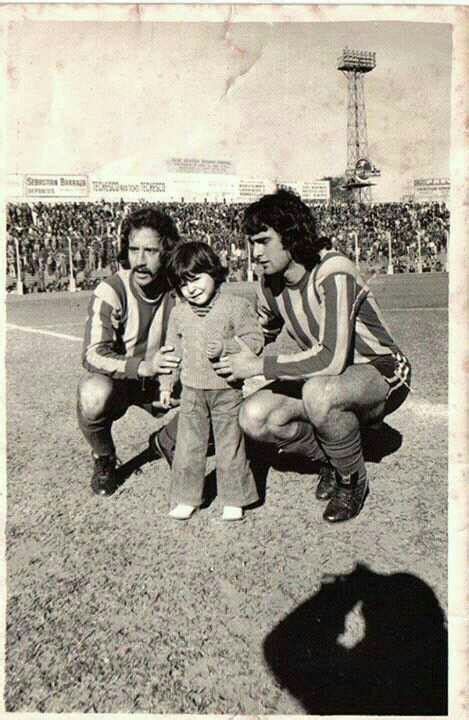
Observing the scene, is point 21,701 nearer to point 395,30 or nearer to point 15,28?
point 15,28

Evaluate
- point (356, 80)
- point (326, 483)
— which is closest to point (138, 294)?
point (326, 483)

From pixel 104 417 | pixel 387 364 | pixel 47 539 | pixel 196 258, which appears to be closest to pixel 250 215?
pixel 196 258

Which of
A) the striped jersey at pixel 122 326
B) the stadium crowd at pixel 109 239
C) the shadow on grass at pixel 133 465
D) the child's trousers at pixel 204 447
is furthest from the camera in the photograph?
the stadium crowd at pixel 109 239

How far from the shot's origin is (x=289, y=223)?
2064 millimetres

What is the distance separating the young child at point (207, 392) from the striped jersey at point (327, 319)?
16 centimetres

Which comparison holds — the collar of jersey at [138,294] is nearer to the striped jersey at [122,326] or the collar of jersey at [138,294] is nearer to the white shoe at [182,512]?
the striped jersey at [122,326]

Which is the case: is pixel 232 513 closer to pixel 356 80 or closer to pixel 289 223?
pixel 289 223

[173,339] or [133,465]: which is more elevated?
[173,339]

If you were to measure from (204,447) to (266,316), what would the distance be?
55cm

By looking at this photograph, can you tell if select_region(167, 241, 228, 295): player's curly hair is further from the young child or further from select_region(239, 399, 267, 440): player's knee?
select_region(239, 399, 267, 440): player's knee

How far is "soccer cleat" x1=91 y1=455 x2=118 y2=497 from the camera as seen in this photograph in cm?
231

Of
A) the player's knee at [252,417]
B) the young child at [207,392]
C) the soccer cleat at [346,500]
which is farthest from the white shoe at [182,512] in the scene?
the soccer cleat at [346,500]

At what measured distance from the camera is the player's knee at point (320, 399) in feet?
6.79

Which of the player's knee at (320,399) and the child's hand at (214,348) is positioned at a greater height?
the child's hand at (214,348)
